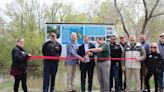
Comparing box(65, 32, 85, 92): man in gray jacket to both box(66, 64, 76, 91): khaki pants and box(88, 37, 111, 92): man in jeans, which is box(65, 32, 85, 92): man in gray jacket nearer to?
box(66, 64, 76, 91): khaki pants

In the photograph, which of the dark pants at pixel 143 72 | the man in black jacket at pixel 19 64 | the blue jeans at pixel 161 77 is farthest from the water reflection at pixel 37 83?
the blue jeans at pixel 161 77

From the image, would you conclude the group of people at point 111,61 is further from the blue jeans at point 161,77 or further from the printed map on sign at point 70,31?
the printed map on sign at point 70,31

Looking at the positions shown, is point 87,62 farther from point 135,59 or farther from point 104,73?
point 135,59

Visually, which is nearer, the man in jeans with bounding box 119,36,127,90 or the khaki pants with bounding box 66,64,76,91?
the khaki pants with bounding box 66,64,76,91

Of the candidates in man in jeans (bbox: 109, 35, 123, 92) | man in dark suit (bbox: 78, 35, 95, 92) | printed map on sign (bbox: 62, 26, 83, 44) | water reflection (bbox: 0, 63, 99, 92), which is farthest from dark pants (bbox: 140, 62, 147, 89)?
printed map on sign (bbox: 62, 26, 83, 44)

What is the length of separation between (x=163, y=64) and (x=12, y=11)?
117 feet

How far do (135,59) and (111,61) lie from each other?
2.79 feet

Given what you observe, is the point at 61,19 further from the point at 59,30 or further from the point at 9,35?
the point at 59,30

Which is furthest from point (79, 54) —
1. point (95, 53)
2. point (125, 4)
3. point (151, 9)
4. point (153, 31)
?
point (153, 31)

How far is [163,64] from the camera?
494 inches

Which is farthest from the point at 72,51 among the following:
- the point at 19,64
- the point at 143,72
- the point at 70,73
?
the point at 143,72

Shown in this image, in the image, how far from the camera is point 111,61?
1270 centimetres

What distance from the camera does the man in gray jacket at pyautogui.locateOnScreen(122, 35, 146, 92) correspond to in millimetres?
12203

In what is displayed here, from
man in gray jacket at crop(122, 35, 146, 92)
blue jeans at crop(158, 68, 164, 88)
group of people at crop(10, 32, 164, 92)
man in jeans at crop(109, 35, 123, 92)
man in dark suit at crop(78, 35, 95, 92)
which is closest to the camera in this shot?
group of people at crop(10, 32, 164, 92)
